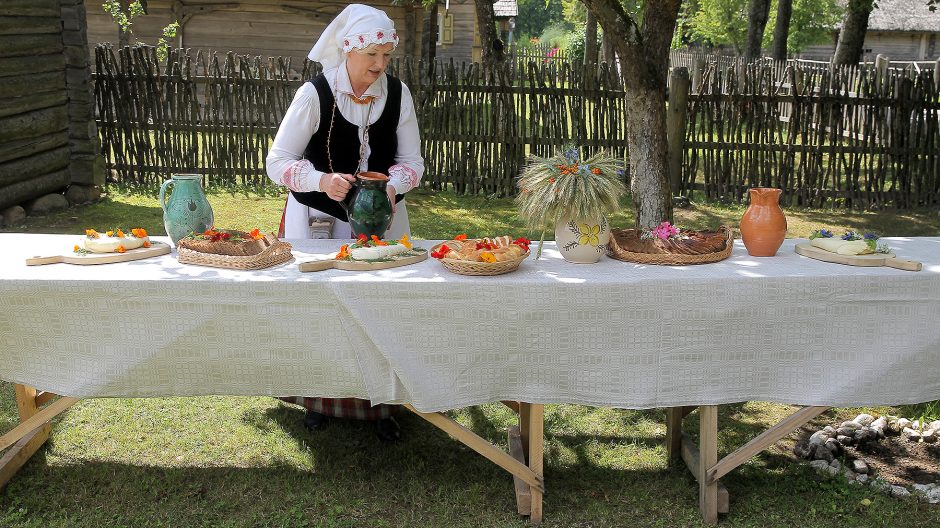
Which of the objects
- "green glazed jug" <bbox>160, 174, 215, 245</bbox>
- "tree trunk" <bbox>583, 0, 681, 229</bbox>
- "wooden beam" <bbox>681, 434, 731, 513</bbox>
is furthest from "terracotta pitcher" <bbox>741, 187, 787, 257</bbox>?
"tree trunk" <bbox>583, 0, 681, 229</bbox>

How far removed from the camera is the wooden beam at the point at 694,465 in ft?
10.3

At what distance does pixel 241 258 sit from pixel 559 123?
6257 millimetres

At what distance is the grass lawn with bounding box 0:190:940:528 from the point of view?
10.3 feet

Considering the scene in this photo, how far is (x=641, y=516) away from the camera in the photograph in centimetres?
317

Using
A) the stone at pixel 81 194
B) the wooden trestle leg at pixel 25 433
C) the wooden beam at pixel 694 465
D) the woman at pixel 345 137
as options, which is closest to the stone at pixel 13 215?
the stone at pixel 81 194

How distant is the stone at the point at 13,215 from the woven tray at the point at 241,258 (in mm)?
5410

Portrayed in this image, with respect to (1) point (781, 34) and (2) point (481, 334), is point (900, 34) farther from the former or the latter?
(2) point (481, 334)

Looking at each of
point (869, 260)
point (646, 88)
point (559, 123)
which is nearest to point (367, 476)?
point (869, 260)

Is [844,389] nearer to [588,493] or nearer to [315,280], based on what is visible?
[588,493]

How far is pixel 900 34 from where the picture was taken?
31.7 meters

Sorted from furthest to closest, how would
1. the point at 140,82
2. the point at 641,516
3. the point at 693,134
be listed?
the point at 140,82
the point at 693,134
the point at 641,516

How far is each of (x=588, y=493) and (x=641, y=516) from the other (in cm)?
23

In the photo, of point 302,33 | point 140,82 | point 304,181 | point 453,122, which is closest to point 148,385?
point 304,181

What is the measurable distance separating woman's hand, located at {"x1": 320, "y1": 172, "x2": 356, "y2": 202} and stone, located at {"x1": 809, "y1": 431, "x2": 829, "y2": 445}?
7.04 ft
